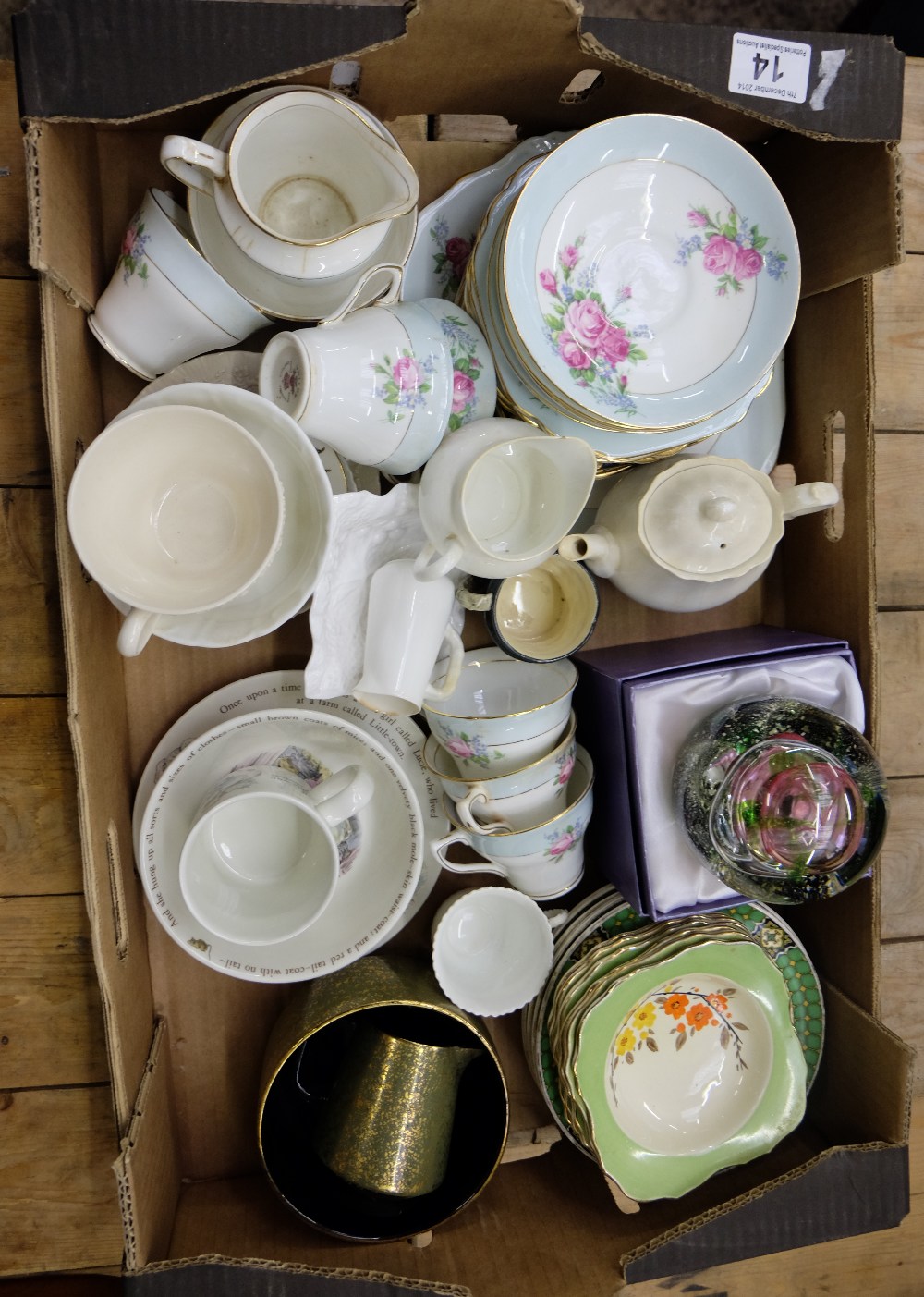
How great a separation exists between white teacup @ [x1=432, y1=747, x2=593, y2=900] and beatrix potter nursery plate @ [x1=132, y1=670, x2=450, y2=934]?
0.21 feet

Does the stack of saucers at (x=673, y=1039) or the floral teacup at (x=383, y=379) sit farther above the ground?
the floral teacup at (x=383, y=379)

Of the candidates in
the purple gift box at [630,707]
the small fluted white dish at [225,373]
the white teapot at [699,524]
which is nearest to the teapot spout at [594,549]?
the white teapot at [699,524]

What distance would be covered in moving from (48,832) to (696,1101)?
0.74 m

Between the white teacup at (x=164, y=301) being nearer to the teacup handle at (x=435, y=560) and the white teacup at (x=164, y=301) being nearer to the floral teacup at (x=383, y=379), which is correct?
the floral teacup at (x=383, y=379)

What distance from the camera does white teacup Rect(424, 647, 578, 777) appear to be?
2.78 ft

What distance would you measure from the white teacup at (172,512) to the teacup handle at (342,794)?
0.71ft

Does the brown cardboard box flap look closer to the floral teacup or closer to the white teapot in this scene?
the floral teacup

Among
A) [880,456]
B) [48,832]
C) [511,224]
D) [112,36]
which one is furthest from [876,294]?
[48,832]

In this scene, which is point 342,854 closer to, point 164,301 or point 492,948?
point 492,948

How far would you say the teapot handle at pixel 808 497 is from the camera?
82cm

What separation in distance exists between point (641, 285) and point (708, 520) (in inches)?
9.6

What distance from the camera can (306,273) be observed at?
80 cm

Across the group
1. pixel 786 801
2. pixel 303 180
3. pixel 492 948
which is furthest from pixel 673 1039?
pixel 303 180

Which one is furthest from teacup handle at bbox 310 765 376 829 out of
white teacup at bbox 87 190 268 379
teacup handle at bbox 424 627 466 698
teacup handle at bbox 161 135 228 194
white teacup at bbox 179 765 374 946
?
teacup handle at bbox 161 135 228 194
